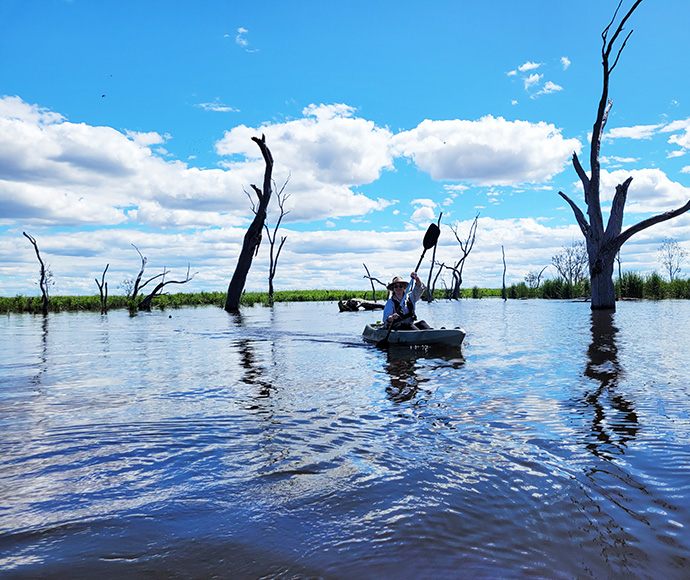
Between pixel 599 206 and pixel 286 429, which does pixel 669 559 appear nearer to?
pixel 286 429

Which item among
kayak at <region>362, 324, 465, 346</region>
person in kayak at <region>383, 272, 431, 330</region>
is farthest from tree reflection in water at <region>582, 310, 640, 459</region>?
person in kayak at <region>383, 272, 431, 330</region>

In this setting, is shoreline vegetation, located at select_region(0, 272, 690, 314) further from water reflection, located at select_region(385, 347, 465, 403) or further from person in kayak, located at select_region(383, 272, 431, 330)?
water reflection, located at select_region(385, 347, 465, 403)

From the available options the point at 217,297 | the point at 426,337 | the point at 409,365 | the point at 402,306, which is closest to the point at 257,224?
the point at 402,306

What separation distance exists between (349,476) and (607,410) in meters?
3.32

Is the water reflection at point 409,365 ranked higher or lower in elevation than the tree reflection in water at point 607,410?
lower

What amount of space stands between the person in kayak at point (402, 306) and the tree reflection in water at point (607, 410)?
3.85 m

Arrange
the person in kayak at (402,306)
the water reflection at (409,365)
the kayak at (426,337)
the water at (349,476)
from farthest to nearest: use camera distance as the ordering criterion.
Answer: the person in kayak at (402,306) < the kayak at (426,337) < the water reflection at (409,365) < the water at (349,476)

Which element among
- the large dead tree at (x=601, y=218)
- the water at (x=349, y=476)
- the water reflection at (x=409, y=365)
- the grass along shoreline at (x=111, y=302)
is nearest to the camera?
the water at (x=349, y=476)

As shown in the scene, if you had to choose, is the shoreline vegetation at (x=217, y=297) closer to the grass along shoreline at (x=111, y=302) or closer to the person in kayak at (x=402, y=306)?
the grass along shoreline at (x=111, y=302)

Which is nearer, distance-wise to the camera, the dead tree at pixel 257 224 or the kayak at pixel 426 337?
the kayak at pixel 426 337

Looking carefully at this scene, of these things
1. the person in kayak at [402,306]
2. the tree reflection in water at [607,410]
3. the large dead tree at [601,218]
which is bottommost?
the tree reflection in water at [607,410]

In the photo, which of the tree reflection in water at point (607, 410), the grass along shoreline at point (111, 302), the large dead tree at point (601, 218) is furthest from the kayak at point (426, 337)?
the grass along shoreline at point (111, 302)

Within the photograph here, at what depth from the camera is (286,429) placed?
4719 mm

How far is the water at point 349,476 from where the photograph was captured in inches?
94.4
